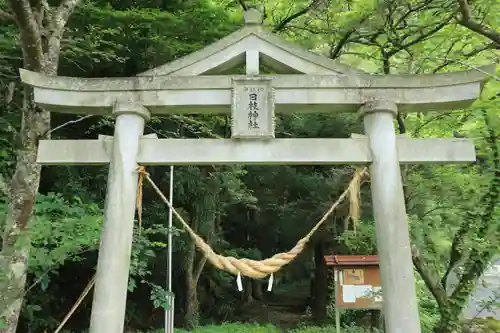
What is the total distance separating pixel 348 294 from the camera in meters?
8.34

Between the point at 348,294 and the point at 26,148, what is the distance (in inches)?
235

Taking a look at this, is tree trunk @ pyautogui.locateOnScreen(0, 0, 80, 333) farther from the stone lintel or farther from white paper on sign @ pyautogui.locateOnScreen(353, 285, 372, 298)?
white paper on sign @ pyautogui.locateOnScreen(353, 285, 372, 298)

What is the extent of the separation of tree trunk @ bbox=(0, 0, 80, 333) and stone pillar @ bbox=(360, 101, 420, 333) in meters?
3.29

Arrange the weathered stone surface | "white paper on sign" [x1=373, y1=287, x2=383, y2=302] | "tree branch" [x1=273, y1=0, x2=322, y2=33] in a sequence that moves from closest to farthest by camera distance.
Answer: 1. the weathered stone surface
2. "tree branch" [x1=273, y1=0, x2=322, y2=33]
3. "white paper on sign" [x1=373, y1=287, x2=383, y2=302]

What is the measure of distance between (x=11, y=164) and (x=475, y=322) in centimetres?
873

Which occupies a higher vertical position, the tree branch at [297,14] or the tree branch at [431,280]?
the tree branch at [297,14]

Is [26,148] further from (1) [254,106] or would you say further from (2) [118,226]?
(1) [254,106]

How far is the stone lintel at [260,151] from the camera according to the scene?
4.12m

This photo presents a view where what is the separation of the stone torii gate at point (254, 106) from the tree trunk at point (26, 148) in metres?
0.94


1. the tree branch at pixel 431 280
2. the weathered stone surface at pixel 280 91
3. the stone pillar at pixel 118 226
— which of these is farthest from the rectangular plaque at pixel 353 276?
the stone pillar at pixel 118 226

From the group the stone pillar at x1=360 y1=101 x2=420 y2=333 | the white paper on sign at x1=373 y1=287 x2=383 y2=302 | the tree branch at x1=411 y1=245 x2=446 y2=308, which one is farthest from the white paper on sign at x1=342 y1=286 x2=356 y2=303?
the stone pillar at x1=360 y1=101 x2=420 y2=333

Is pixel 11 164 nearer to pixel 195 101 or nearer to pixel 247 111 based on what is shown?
pixel 195 101

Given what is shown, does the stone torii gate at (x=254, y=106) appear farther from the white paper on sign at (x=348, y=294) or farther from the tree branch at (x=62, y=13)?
the white paper on sign at (x=348, y=294)

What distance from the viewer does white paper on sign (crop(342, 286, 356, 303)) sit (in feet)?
27.1
